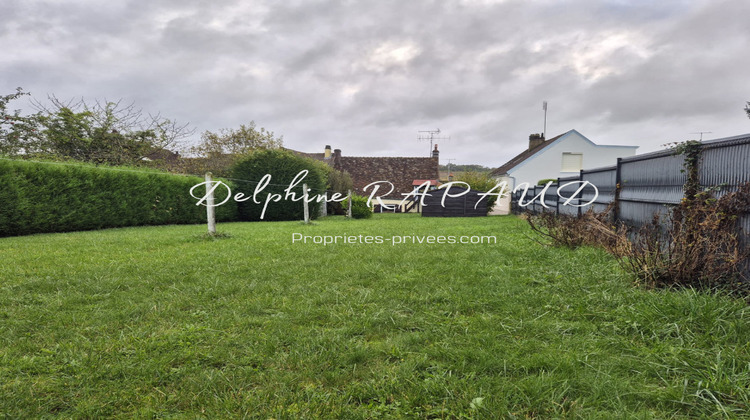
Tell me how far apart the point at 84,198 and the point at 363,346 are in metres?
11.3

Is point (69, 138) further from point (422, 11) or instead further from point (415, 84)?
point (422, 11)

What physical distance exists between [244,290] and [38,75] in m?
17.2

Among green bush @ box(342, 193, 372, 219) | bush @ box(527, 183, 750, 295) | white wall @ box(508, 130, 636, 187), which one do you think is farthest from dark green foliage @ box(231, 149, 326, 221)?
white wall @ box(508, 130, 636, 187)

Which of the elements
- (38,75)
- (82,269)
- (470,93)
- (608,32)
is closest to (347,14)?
(608,32)

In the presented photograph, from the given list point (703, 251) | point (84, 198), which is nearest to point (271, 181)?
point (84, 198)

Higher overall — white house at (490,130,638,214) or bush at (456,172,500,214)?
white house at (490,130,638,214)

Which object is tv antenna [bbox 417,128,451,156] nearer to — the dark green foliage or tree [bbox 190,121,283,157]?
tree [bbox 190,121,283,157]

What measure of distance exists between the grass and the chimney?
25984 mm

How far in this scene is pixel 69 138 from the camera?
17031 mm

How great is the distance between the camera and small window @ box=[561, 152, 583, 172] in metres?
23.5

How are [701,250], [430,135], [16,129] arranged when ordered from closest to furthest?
[701,250] < [16,129] < [430,135]

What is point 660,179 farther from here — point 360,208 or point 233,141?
point 233,141

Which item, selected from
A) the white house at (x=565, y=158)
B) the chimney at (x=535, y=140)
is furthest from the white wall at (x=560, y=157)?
the chimney at (x=535, y=140)

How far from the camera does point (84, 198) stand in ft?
32.2
